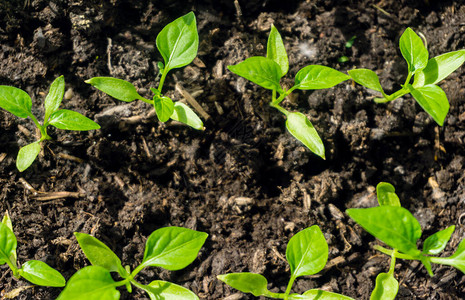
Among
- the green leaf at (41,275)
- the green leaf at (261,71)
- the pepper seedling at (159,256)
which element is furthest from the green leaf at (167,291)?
the green leaf at (261,71)

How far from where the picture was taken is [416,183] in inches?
76.1

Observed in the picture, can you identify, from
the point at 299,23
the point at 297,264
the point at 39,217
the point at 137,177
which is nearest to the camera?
the point at 297,264

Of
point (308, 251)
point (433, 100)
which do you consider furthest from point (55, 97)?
point (433, 100)

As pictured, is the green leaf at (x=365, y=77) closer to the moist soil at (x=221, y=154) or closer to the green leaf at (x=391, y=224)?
the moist soil at (x=221, y=154)

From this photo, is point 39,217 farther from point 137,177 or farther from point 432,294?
point 432,294

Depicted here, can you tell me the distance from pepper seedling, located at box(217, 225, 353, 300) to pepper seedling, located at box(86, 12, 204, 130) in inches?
23.1

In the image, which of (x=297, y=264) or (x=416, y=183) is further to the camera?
(x=416, y=183)

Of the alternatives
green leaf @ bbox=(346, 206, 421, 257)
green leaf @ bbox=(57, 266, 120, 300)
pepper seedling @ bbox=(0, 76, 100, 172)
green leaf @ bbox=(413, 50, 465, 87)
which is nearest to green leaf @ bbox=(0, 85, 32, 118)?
pepper seedling @ bbox=(0, 76, 100, 172)

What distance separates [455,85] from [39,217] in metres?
1.99

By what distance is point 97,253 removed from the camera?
4.99 ft

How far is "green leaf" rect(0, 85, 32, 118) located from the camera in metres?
1.60

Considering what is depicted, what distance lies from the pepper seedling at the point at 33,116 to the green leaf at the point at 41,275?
39cm

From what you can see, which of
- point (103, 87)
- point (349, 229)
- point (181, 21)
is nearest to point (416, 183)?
point (349, 229)

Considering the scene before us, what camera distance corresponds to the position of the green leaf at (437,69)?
169cm
